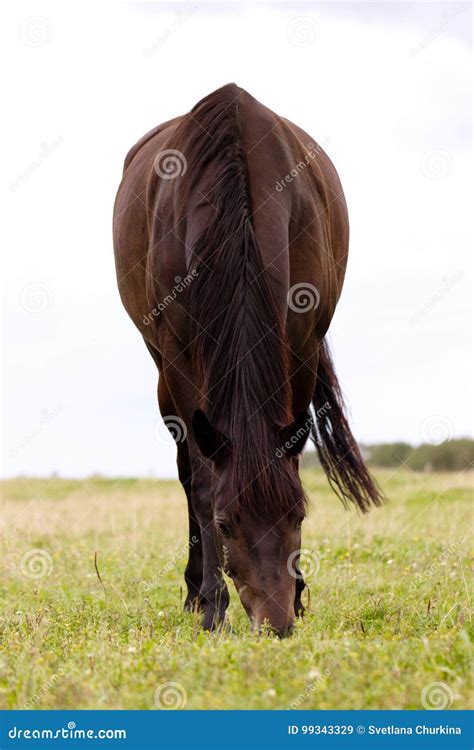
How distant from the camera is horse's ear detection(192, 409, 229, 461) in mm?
4750

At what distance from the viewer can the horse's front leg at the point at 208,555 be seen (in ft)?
18.5

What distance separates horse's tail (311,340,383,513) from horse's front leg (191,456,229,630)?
72.0 inches

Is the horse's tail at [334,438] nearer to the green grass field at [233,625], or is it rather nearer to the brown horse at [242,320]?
the brown horse at [242,320]

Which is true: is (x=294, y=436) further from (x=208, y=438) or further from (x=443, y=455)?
(x=443, y=455)

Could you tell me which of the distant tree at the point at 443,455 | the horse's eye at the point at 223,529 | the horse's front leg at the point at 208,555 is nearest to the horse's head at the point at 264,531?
the horse's eye at the point at 223,529

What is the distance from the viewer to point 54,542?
10.3m

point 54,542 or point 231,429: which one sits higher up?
point 231,429

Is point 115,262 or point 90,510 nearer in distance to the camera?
point 115,262

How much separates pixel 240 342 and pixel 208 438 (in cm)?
48

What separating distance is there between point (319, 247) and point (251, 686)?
3.07 metres

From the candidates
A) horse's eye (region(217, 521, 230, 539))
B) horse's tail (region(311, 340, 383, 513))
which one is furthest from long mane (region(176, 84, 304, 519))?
horse's tail (region(311, 340, 383, 513))

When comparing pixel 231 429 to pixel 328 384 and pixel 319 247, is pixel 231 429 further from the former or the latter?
pixel 328 384

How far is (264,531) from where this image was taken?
4.53 m
